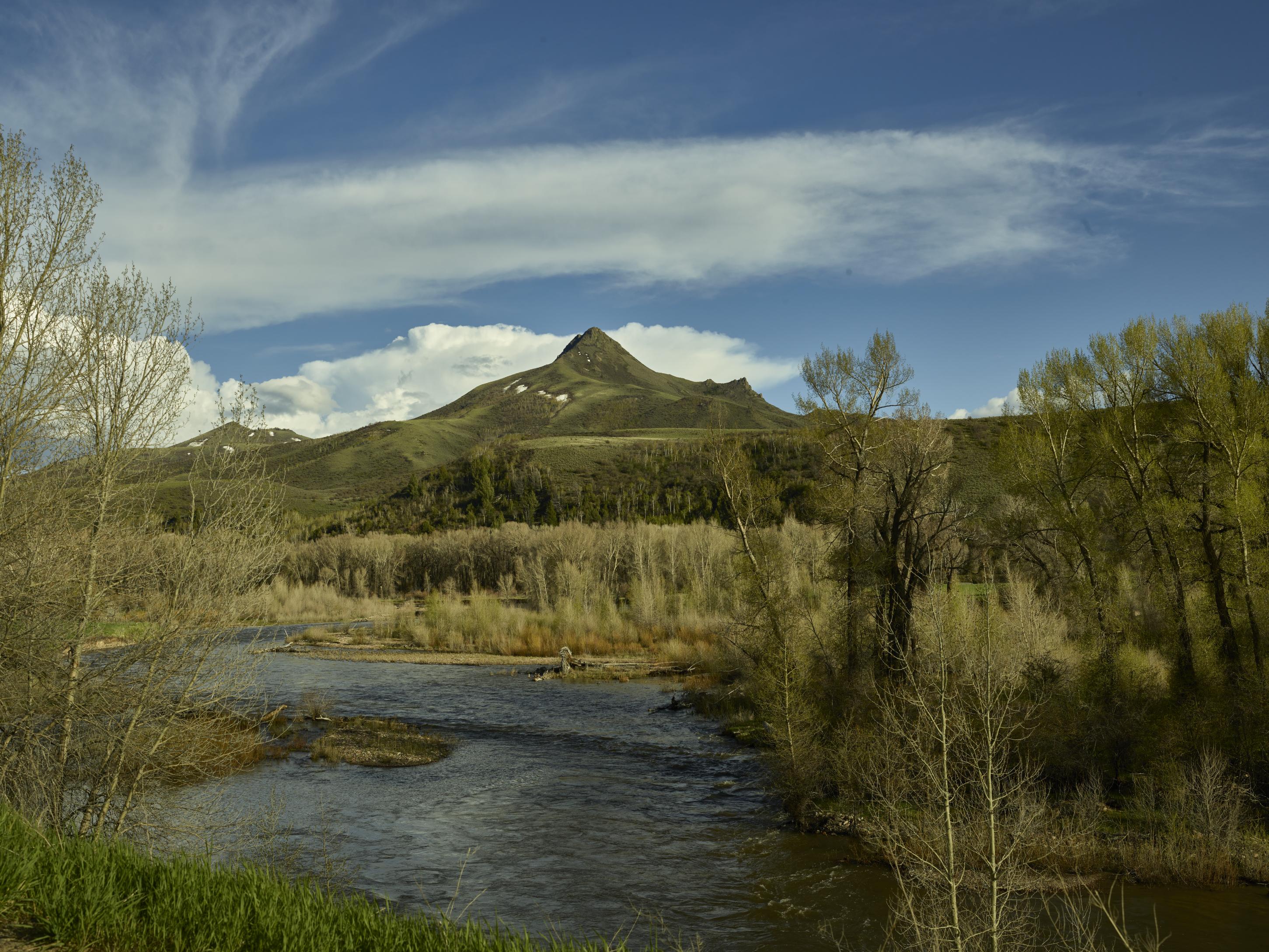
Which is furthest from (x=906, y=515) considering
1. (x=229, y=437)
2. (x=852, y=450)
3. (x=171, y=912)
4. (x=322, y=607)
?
(x=322, y=607)

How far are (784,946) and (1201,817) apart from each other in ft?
35.5

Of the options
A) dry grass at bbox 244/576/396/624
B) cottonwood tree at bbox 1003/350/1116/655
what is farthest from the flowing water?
dry grass at bbox 244/576/396/624

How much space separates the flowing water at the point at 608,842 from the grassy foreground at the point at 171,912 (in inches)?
132

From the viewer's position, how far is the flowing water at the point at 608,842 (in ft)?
49.1

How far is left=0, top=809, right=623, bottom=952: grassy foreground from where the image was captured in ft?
22.6

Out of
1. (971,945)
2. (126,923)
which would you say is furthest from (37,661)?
(971,945)

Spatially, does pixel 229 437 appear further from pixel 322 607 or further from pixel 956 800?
pixel 322 607

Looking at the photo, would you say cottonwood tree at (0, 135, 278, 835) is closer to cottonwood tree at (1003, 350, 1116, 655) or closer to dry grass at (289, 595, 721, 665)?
cottonwood tree at (1003, 350, 1116, 655)

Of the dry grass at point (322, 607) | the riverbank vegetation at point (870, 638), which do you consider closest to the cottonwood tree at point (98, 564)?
the riverbank vegetation at point (870, 638)

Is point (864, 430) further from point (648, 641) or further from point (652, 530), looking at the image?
point (652, 530)

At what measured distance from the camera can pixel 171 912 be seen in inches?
290

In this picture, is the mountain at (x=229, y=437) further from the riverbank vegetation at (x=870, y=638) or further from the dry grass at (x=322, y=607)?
the dry grass at (x=322, y=607)

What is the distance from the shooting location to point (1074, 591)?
2698cm

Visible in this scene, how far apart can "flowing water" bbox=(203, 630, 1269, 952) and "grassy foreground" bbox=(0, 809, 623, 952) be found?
3.36 meters
